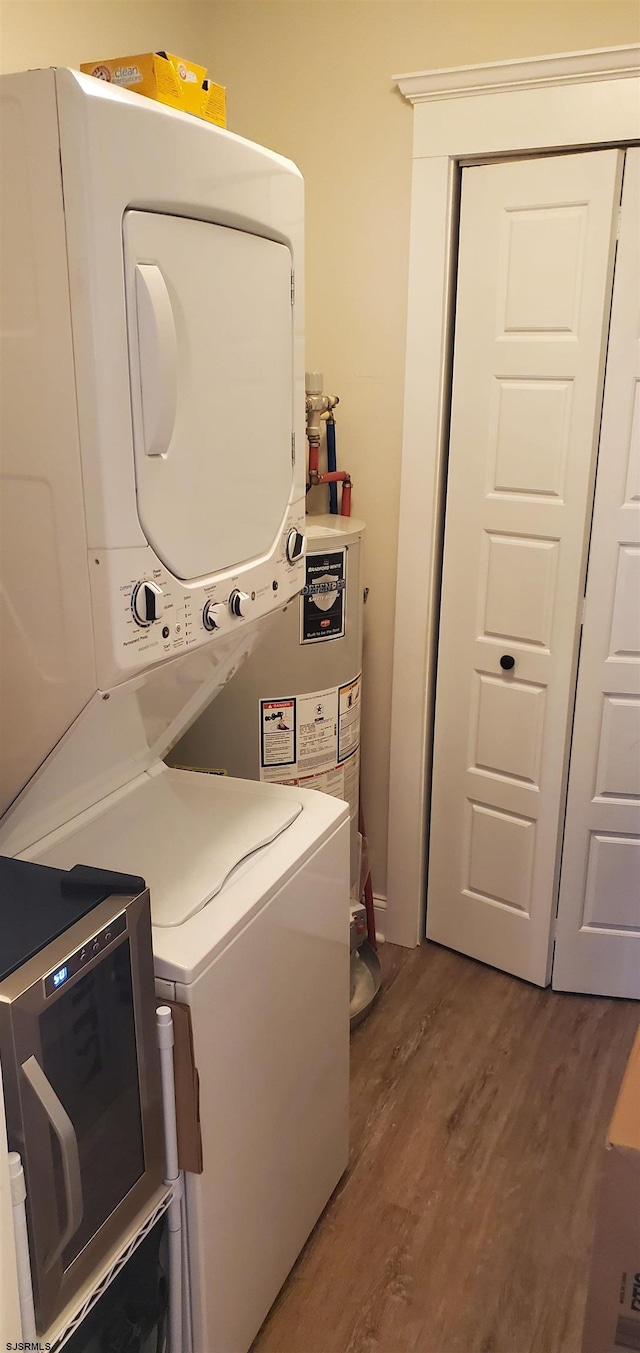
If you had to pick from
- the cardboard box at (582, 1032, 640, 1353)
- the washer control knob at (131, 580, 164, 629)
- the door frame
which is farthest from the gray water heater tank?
the cardboard box at (582, 1032, 640, 1353)

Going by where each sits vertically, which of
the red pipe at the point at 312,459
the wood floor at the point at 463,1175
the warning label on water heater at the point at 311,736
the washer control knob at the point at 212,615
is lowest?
the wood floor at the point at 463,1175

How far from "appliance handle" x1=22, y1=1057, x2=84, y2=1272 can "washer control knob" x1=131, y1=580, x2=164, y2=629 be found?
19.9 inches

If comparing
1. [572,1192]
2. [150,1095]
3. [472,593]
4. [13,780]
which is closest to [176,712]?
[13,780]

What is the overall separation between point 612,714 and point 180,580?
1466 millimetres

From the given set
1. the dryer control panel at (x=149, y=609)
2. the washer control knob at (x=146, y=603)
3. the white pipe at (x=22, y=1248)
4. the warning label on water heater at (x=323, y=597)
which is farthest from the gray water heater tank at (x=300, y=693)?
the white pipe at (x=22, y=1248)

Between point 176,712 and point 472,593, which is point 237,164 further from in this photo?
point 472,593

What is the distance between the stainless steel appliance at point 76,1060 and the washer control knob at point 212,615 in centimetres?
36

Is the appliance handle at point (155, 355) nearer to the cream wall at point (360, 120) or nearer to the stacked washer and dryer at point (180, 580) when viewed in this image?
the stacked washer and dryer at point (180, 580)

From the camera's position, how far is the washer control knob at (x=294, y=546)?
156 centimetres

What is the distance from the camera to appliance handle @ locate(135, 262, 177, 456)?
3.57ft

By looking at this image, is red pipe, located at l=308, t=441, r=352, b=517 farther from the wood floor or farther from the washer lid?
the wood floor

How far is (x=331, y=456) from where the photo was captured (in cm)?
246

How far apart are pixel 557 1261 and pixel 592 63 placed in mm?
2398

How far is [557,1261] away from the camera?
1.81 m
